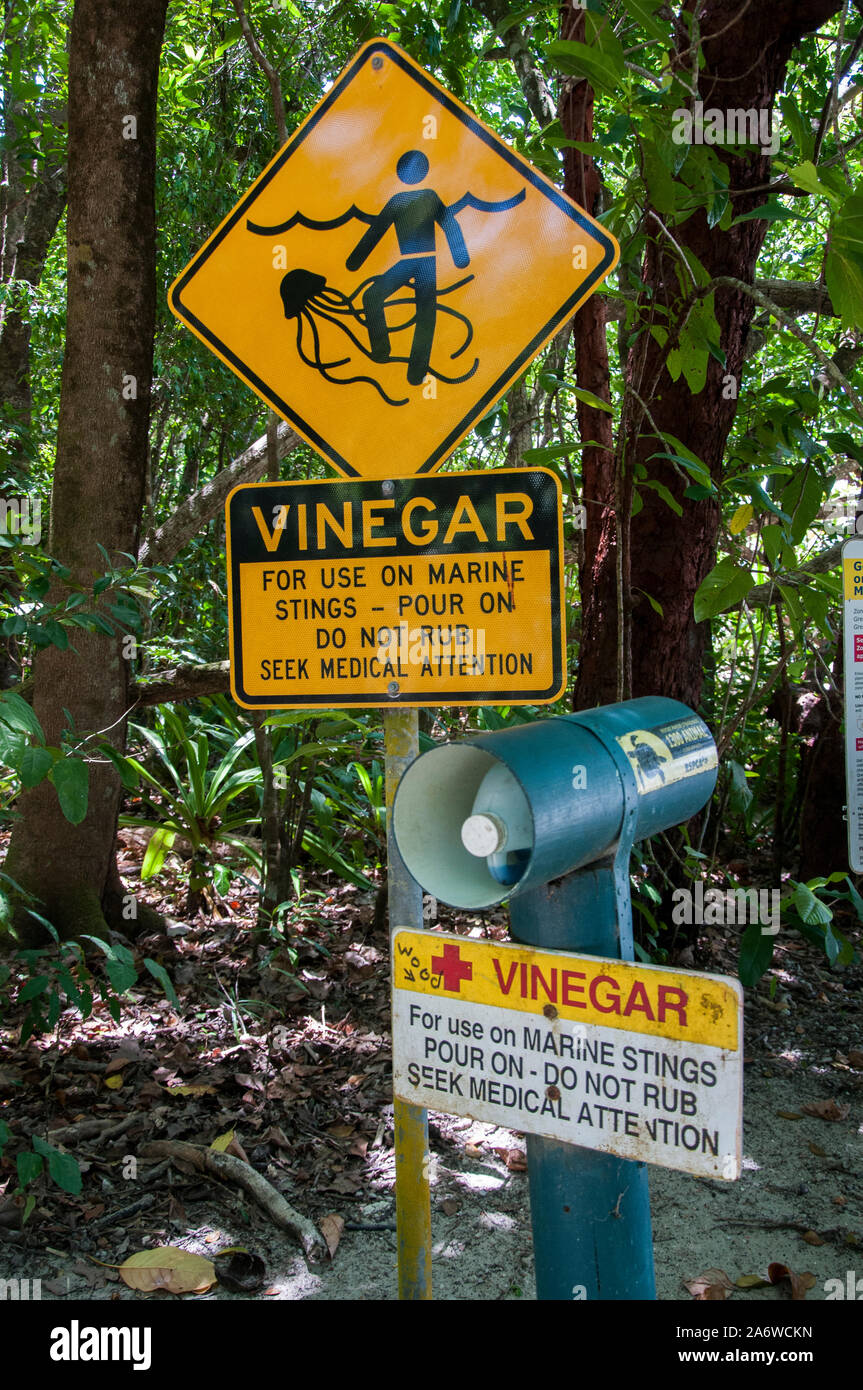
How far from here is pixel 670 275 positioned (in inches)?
146

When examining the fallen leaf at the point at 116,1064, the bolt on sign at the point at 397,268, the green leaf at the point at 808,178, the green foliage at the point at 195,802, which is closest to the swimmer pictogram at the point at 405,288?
the bolt on sign at the point at 397,268

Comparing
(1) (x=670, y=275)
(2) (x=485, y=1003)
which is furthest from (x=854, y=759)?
(2) (x=485, y=1003)

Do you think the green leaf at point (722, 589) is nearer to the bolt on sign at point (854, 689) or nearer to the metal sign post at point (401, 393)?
the metal sign post at point (401, 393)

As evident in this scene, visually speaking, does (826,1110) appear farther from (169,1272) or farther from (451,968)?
(451,968)

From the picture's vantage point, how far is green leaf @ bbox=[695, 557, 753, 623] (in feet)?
7.77

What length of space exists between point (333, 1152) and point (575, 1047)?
2111mm

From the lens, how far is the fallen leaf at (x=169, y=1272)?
8.25ft

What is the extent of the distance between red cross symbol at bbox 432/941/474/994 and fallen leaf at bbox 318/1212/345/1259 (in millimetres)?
1607

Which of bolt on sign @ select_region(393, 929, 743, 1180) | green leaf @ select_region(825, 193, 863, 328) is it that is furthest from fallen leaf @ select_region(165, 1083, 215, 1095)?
green leaf @ select_region(825, 193, 863, 328)

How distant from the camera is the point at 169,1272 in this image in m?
2.55

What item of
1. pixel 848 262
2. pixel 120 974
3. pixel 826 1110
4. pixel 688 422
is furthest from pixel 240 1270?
pixel 688 422

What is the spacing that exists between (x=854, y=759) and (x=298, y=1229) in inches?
93.9

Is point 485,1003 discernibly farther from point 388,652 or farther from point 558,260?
point 558,260

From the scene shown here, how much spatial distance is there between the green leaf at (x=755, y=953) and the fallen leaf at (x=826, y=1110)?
1302 millimetres
